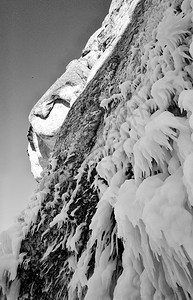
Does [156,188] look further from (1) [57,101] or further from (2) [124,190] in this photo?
(1) [57,101]

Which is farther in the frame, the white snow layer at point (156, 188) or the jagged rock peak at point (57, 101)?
the jagged rock peak at point (57, 101)

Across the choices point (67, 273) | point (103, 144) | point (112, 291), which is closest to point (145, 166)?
point (112, 291)

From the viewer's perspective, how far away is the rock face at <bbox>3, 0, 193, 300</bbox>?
137 cm

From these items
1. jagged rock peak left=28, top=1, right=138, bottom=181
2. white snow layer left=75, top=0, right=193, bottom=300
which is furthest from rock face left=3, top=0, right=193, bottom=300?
jagged rock peak left=28, top=1, right=138, bottom=181

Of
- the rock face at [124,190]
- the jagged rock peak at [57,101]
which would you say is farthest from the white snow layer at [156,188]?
the jagged rock peak at [57,101]

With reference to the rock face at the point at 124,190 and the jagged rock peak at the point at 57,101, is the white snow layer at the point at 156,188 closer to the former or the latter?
the rock face at the point at 124,190

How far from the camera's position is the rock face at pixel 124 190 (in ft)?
4.51

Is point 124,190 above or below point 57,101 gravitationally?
below

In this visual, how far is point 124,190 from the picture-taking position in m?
1.79

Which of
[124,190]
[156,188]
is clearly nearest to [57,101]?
[124,190]

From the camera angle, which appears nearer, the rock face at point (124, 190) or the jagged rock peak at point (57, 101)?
the rock face at point (124, 190)

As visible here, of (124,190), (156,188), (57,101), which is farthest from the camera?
(57,101)

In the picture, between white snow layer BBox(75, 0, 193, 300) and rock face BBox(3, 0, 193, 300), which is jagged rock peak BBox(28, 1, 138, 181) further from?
white snow layer BBox(75, 0, 193, 300)

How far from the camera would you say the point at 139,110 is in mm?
2285
